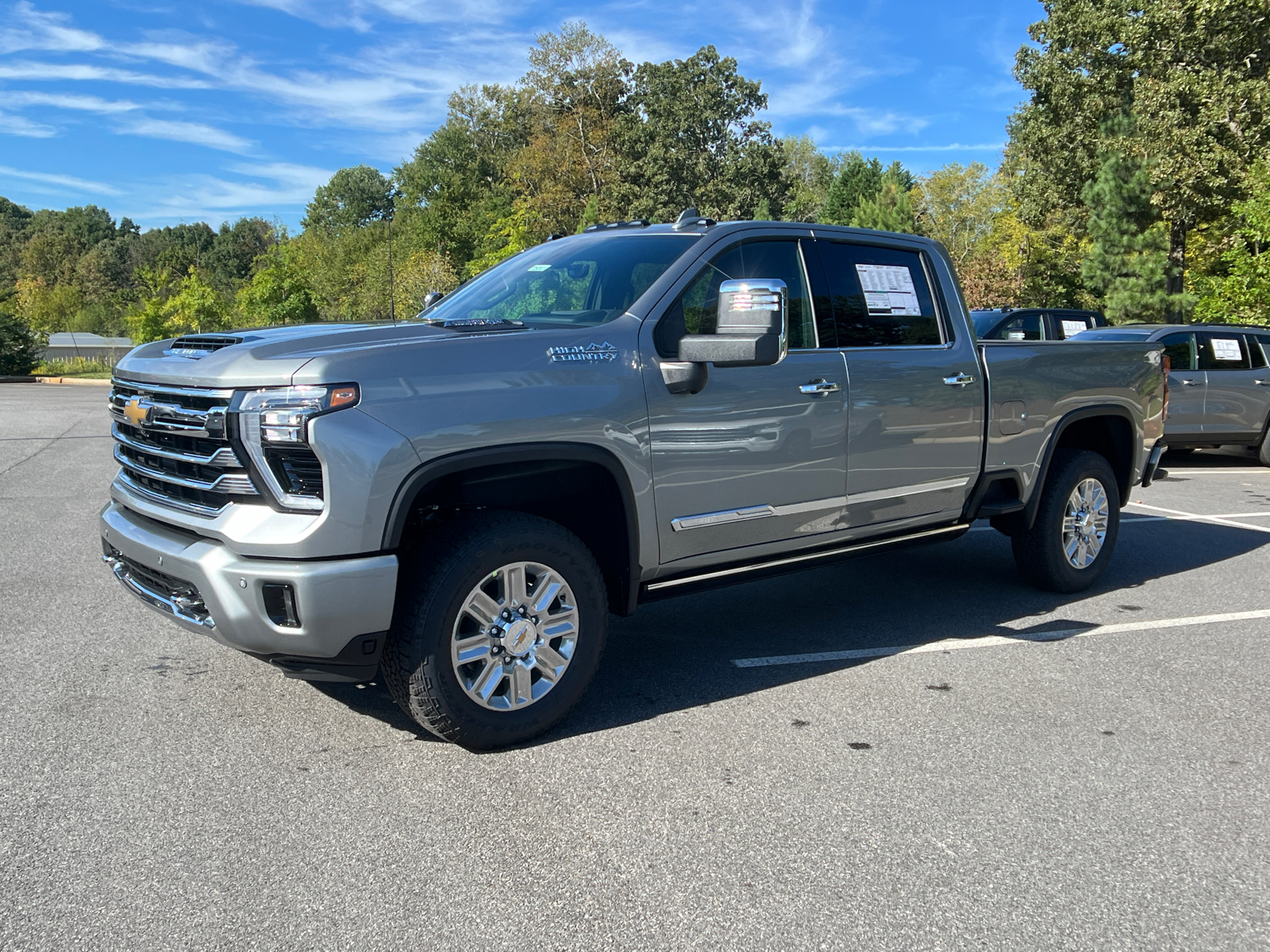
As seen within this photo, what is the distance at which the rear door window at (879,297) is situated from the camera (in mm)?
5059

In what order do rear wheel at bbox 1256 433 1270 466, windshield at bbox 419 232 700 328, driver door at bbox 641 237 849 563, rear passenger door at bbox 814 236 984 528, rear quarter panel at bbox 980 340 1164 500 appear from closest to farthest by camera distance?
driver door at bbox 641 237 849 563, windshield at bbox 419 232 700 328, rear passenger door at bbox 814 236 984 528, rear quarter panel at bbox 980 340 1164 500, rear wheel at bbox 1256 433 1270 466

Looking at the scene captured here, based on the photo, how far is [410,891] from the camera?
113 inches

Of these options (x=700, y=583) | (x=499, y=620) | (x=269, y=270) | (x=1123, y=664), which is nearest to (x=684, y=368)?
(x=700, y=583)

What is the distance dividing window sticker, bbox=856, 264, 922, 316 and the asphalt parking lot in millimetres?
1746

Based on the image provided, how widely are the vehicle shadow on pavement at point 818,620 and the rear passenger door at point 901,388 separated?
28.7 inches

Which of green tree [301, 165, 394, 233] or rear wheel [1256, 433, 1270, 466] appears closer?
rear wheel [1256, 433, 1270, 466]

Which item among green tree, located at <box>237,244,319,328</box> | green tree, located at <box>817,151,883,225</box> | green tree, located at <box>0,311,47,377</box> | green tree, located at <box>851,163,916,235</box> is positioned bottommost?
green tree, located at <box>0,311,47,377</box>

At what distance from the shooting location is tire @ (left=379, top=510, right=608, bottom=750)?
3625mm

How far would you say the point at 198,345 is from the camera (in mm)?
3943

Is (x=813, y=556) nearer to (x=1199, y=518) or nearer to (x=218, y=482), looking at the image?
(x=218, y=482)

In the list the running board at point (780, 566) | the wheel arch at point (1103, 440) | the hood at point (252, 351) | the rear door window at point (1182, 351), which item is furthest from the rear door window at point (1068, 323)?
the hood at point (252, 351)

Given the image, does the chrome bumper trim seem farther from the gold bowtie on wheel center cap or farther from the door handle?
the door handle

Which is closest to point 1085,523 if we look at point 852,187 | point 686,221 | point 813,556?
point 813,556

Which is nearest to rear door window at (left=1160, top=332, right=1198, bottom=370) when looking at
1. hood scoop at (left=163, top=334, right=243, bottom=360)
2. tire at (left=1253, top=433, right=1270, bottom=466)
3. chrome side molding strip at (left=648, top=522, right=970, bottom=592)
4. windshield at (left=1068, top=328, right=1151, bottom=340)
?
windshield at (left=1068, top=328, right=1151, bottom=340)
